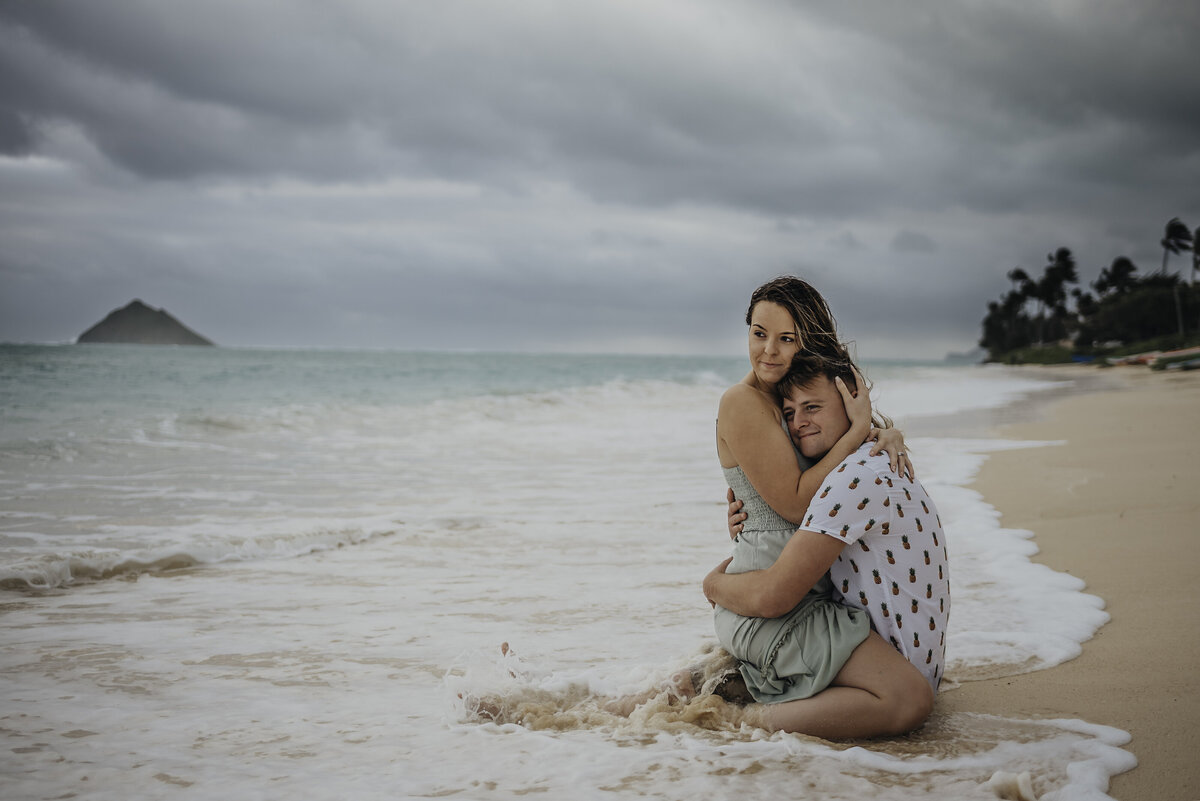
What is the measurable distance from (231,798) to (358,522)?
4.64m

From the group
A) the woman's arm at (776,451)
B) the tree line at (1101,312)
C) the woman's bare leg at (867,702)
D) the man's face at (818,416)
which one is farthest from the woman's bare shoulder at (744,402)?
the tree line at (1101,312)

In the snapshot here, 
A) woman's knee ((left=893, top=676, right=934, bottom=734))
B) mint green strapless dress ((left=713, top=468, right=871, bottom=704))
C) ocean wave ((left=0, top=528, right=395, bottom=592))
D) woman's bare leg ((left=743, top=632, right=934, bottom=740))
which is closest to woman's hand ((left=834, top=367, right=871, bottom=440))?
mint green strapless dress ((left=713, top=468, right=871, bottom=704))

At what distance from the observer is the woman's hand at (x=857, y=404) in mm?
2982

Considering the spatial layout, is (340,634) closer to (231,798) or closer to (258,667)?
(258,667)

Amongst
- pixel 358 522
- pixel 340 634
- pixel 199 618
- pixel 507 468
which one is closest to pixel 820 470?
pixel 340 634

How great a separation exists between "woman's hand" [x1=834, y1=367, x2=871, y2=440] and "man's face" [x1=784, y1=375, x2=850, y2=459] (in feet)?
0.09

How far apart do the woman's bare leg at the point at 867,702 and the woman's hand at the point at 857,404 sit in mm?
781

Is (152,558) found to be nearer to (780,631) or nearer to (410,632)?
(410,632)

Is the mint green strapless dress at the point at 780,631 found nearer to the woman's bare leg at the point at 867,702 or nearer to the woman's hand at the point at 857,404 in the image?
the woman's bare leg at the point at 867,702

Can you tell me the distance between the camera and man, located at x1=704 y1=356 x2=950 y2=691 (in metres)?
2.79

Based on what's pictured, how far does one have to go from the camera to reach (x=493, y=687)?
3.23 meters

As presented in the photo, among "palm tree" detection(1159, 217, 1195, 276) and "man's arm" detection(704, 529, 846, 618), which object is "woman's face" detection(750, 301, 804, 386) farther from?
"palm tree" detection(1159, 217, 1195, 276)

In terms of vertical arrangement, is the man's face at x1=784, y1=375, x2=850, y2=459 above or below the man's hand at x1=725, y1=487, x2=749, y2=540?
above

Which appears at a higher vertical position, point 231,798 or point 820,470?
point 820,470
